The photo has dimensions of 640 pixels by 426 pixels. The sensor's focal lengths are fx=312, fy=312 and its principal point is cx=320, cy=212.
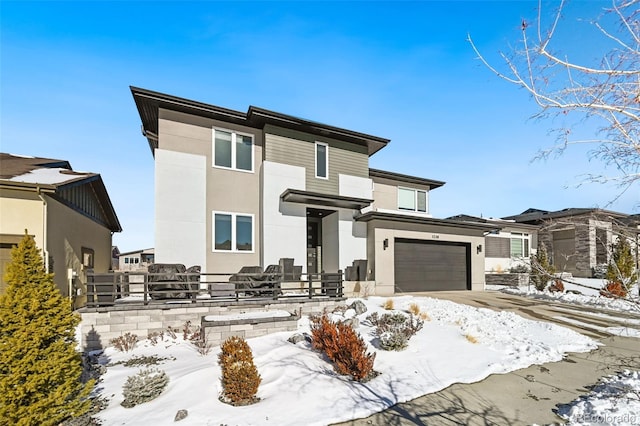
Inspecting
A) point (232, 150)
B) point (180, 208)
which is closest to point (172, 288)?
point (180, 208)

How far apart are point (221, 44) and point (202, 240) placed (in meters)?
7.44

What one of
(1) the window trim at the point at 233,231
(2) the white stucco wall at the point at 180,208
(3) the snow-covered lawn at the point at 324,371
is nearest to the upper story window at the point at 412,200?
(1) the window trim at the point at 233,231

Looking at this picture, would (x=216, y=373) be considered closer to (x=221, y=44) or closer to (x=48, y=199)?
(x=48, y=199)

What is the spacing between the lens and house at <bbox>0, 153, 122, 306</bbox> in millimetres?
8914

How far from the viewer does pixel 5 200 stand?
888 cm

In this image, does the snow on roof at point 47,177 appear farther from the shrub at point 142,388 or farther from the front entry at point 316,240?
the front entry at point 316,240

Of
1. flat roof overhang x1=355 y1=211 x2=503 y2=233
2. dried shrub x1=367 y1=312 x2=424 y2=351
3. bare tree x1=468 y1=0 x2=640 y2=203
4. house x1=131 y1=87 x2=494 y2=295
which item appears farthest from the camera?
flat roof overhang x1=355 y1=211 x2=503 y2=233

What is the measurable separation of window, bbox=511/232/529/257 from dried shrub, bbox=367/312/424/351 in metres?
20.6

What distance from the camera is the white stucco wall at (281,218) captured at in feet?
42.9

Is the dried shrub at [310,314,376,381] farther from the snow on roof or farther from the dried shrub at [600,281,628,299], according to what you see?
the snow on roof

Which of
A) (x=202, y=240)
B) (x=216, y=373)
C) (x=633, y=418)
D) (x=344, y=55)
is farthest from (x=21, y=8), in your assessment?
(x=633, y=418)

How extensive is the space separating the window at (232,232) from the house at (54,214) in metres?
4.81

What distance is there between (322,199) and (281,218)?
6.56 feet

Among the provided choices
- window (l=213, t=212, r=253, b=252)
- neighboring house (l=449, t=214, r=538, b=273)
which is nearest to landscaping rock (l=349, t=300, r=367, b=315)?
window (l=213, t=212, r=253, b=252)
